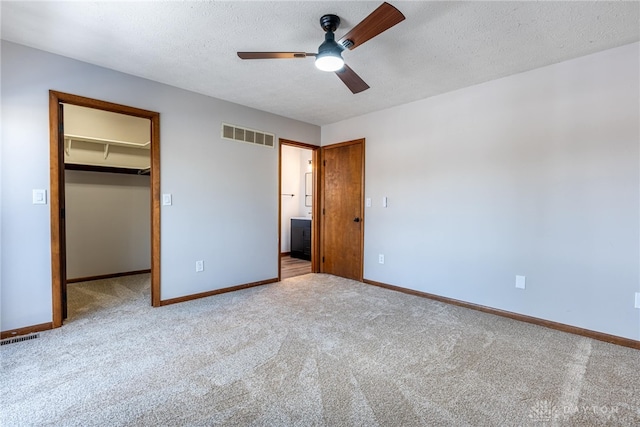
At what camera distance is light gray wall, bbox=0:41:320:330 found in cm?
246

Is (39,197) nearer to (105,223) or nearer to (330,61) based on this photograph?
(105,223)

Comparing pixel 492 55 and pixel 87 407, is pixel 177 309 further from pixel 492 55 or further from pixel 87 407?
pixel 492 55

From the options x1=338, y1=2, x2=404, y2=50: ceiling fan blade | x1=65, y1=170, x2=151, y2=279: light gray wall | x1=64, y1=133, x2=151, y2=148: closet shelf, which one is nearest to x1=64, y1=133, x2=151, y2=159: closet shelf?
x1=64, y1=133, x2=151, y2=148: closet shelf

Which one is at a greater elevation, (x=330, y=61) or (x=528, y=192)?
(x=330, y=61)

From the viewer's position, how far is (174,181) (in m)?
3.32

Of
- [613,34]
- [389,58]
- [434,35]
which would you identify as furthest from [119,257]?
[613,34]

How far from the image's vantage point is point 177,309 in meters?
3.13

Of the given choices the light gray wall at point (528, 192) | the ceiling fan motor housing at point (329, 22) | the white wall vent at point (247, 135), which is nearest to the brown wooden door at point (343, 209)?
the light gray wall at point (528, 192)

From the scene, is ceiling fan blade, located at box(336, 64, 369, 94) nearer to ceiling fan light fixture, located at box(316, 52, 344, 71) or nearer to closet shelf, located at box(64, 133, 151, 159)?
ceiling fan light fixture, located at box(316, 52, 344, 71)

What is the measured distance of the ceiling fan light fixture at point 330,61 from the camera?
1987 mm

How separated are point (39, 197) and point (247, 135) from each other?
218 centimetres

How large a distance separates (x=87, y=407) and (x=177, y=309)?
154cm

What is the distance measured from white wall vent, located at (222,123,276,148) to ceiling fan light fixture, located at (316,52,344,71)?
2.02 metres

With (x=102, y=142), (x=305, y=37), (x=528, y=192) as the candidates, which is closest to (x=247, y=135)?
(x=305, y=37)
